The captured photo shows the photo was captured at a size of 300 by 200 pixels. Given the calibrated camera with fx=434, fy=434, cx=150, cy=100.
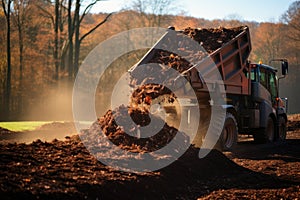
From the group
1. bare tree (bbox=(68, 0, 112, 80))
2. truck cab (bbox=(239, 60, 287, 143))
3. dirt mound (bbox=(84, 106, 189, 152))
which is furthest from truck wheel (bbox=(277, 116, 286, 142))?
bare tree (bbox=(68, 0, 112, 80))

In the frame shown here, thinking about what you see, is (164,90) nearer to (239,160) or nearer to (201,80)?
(201,80)

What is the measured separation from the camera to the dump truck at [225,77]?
11.0 meters

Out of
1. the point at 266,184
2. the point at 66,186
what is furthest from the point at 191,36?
the point at 66,186

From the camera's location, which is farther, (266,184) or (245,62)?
(245,62)

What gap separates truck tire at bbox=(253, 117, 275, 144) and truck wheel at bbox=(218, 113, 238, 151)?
9.26 ft

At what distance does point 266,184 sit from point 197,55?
4.37 m

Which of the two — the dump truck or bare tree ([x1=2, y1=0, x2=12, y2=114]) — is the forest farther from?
the dump truck

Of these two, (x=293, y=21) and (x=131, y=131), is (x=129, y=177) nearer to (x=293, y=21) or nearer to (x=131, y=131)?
(x=131, y=131)

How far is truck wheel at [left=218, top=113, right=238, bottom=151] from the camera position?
1173 cm

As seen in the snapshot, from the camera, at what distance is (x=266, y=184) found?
26.0ft

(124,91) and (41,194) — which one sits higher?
(124,91)

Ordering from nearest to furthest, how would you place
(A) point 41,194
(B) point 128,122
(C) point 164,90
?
(A) point 41,194 → (B) point 128,122 → (C) point 164,90

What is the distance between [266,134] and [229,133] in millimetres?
3107

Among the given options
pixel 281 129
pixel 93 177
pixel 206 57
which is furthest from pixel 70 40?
pixel 93 177
